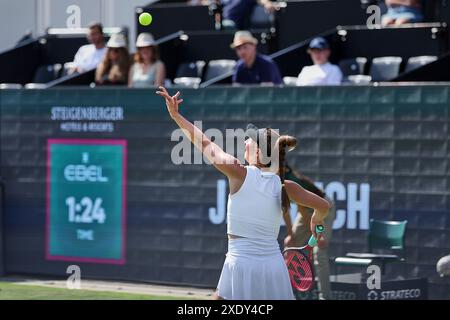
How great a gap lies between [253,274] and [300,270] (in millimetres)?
970

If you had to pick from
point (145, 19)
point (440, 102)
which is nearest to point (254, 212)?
point (145, 19)

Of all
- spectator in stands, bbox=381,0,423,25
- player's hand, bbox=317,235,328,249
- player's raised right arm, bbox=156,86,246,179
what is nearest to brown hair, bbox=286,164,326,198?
player's hand, bbox=317,235,328,249

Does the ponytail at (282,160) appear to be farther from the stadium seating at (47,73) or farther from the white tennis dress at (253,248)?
the stadium seating at (47,73)

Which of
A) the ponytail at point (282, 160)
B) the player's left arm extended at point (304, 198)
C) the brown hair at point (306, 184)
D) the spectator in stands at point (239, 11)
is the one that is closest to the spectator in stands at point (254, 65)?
the brown hair at point (306, 184)

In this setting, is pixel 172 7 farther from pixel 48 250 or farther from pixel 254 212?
pixel 254 212

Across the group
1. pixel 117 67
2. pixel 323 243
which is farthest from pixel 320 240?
pixel 117 67

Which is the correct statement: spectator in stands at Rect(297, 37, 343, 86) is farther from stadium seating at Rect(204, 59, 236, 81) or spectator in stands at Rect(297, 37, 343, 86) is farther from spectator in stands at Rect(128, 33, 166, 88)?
spectator in stands at Rect(128, 33, 166, 88)

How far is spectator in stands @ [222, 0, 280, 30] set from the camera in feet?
47.5

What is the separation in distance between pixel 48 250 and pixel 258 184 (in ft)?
23.1

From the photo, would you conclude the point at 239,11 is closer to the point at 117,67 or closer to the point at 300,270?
the point at 117,67

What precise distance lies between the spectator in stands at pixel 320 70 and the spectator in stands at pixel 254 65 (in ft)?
1.08

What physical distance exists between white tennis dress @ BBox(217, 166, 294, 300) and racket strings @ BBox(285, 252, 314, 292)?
75cm

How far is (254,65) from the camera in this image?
12.1m
